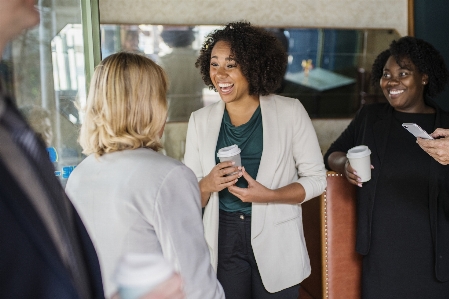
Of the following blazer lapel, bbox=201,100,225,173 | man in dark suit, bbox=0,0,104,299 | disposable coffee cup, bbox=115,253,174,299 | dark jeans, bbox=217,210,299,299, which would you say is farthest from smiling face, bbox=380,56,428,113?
man in dark suit, bbox=0,0,104,299

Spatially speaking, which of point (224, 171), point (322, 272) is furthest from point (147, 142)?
point (322, 272)

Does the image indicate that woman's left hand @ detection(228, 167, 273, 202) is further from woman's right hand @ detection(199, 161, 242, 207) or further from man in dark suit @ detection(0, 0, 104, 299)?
man in dark suit @ detection(0, 0, 104, 299)

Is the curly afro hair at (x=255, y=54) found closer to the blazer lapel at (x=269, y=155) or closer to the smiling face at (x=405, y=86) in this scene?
the blazer lapel at (x=269, y=155)

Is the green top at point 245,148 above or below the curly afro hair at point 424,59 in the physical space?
below

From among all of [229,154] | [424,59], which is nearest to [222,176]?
[229,154]

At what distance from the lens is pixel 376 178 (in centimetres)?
220

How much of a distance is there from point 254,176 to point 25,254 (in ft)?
4.58

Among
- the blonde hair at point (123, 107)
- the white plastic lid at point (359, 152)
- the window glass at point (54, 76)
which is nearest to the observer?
the blonde hair at point (123, 107)

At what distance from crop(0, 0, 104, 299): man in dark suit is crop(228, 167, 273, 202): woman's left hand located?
1163mm

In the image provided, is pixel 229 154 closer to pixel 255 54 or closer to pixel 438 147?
pixel 255 54

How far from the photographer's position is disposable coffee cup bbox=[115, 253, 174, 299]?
2.31 feet

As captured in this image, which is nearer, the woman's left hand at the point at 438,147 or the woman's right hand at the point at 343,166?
the woman's left hand at the point at 438,147

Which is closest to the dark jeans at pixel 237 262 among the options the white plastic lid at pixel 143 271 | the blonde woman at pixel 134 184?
the blonde woman at pixel 134 184

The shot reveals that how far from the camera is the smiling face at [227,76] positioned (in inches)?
77.5
